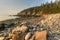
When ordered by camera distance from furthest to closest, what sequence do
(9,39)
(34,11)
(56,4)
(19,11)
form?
(56,4) < (34,11) < (19,11) < (9,39)

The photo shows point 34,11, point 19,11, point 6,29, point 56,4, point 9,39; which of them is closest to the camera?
point 9,39

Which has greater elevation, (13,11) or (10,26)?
(13,11)

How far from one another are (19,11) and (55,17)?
913mm

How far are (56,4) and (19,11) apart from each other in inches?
57.9

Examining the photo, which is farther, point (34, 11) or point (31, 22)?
point (34, 11)

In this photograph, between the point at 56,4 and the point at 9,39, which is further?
the point at 56,4

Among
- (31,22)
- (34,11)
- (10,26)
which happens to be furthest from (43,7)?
(10,26)

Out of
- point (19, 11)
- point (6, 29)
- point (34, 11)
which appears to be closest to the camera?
point (6, 29)

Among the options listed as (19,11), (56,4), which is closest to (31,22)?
(19,11)

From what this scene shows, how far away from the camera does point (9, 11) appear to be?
4.56m

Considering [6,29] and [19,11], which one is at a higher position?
[19,11]

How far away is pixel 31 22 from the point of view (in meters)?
4.61

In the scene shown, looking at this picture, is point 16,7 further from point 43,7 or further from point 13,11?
point 43,7

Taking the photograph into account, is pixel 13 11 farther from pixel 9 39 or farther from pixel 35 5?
pixel 9 39
